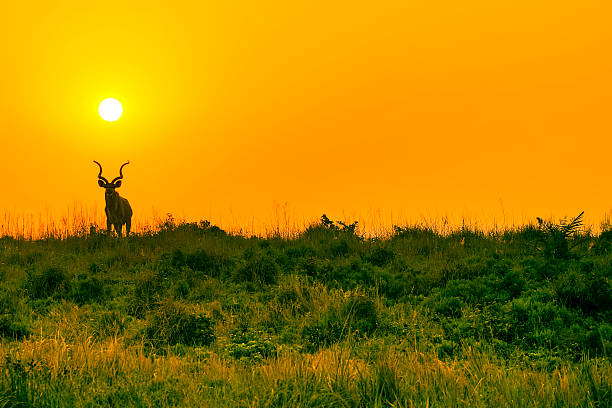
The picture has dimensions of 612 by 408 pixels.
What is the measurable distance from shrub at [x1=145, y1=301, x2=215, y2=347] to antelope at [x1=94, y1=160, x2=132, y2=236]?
9918mm

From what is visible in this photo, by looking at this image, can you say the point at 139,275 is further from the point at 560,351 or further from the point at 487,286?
the point at 560,351

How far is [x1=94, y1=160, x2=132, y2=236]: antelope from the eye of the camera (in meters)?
19.4

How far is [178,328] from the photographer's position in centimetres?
956

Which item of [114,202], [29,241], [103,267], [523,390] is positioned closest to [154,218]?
[114,202]

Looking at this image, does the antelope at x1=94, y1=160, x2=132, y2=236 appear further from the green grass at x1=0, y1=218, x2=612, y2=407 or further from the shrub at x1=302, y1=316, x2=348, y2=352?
the shrub at x1=302, y1=316, x2=348, y2=352

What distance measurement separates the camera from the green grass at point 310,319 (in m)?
5.81

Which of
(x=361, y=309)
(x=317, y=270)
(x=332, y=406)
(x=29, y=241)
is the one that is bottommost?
(x=332, y=406)

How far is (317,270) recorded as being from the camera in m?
13.2

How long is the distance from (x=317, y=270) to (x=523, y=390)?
7.76 meters

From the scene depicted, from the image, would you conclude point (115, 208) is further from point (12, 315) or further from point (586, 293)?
point (586, 293)

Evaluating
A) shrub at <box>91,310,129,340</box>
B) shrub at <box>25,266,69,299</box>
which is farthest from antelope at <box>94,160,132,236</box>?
shrub at <box>91,310,129,340</box>

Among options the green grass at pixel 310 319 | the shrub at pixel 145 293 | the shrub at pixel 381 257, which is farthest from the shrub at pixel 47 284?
the shrub at pixel 381 257

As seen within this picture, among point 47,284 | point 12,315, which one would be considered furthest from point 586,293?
point 47,284

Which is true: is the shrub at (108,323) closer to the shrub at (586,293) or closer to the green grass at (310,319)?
the green grass at (310,319)
